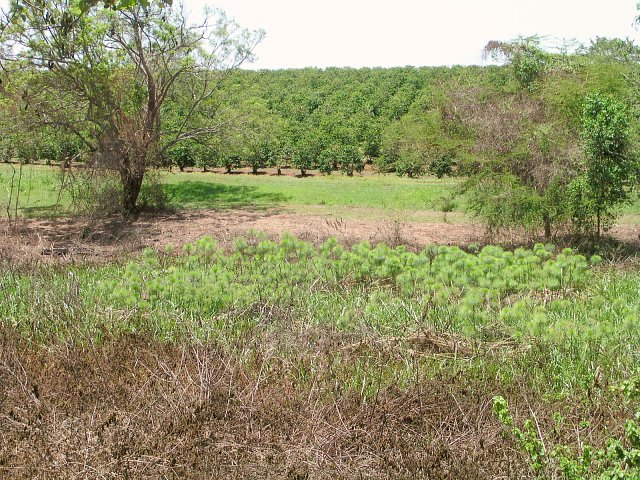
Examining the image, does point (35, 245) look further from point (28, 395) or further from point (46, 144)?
point (28, 395)

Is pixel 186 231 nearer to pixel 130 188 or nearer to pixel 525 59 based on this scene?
pixel 130 188

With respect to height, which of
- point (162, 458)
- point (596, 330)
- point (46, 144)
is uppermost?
point (46, 144)

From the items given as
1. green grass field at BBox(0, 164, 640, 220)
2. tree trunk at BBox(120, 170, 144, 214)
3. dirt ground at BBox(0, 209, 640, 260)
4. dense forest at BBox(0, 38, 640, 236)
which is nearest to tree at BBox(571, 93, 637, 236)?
dense forest at BBox(0, 38, 640, 236)

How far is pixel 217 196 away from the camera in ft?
73.5

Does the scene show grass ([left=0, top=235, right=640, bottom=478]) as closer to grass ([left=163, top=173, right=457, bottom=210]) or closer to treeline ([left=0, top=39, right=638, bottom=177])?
treeline ([left=0, top=39, right=638, bottom=177])

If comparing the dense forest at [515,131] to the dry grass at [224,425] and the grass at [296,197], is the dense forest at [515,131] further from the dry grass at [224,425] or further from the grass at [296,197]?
the dry grass at [224,425]

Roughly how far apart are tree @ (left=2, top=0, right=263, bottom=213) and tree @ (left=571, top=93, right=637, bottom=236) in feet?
29.3

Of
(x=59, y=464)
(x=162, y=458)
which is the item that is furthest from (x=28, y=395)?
(x=162, y=458)

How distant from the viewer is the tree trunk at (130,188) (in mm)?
16920

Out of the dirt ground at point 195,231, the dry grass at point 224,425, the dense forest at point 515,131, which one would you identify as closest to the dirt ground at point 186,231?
the dirt ground at point 195,231

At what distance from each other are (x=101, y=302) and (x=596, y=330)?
492 centimetres

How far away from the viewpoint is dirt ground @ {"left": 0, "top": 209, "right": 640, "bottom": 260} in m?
12.3

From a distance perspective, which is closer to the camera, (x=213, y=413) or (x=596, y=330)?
(x=213, y=413)

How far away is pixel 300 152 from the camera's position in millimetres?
32906
